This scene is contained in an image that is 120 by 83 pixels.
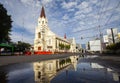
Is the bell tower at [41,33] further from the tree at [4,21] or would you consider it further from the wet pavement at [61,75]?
the wet pavement at [61,75]

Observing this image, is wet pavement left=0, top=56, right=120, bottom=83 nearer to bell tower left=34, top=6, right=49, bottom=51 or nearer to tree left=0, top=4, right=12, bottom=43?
tree left=0, top=4, right=12, bottom=43

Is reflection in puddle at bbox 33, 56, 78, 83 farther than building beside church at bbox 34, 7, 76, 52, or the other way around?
building beside church at bbox 34, 7, 76, 52

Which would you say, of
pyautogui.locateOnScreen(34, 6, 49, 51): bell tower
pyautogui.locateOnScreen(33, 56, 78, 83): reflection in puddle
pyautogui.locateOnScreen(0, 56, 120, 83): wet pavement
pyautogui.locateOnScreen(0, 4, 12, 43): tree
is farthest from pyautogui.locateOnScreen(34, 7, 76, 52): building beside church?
pyautogui.locateOnScreen(0, 56, 120, 83): wet pavement

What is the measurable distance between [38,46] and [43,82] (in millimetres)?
79519

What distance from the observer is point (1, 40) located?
4094 centimetres

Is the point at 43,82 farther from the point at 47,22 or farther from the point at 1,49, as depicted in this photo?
the point at 47,22

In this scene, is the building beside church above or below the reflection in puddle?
above

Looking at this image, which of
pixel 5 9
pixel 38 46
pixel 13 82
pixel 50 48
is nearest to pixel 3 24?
pixel 5 9

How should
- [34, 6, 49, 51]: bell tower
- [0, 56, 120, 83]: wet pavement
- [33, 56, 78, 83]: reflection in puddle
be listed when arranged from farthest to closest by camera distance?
1. [34, 6, 49, 51]: bell tower
2. [33, 56, 78, 83]: reflection in puddle
3. [0, 56, 120, 83]: wet pavement

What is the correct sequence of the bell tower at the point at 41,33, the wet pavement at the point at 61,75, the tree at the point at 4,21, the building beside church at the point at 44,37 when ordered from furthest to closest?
the building beside church at the point at 44,37 → the bell tower at the point at 41,33 → the tree at the point at 4,21 → the wet pavement at the point at 61,75

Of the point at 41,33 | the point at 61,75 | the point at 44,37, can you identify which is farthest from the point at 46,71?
the point at 44,37

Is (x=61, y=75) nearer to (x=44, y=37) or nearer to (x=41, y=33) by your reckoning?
(x=41, y=33)

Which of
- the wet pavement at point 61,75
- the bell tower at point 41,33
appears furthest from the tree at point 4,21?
the bell tower at point 41,33

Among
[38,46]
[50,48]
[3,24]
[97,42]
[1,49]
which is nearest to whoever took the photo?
[3,24]
